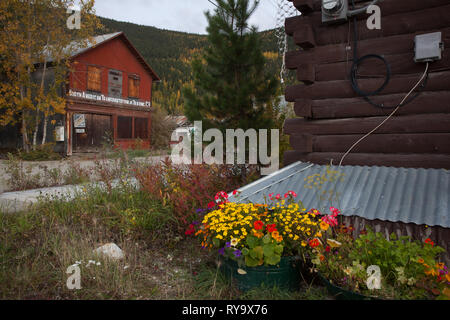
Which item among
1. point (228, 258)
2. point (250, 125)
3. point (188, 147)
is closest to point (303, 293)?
point (228, 258)

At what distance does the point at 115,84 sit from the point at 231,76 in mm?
14887

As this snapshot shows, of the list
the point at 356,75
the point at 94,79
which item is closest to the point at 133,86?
the point at 94,79

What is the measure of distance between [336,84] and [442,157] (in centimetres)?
171

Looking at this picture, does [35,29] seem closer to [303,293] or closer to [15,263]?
[15,263]

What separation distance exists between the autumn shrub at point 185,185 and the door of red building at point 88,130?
45.1ft

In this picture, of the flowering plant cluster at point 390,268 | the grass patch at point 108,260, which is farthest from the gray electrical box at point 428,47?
the grass patch at point 108,260

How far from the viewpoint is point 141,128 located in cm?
2269

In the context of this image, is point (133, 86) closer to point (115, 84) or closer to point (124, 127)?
point (115, 84)

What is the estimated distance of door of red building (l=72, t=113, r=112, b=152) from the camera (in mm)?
18641

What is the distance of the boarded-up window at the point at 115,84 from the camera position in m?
20.3

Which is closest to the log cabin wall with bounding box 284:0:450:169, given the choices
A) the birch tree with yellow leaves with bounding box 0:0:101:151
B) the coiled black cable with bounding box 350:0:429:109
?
the coiled black cable with bounding box 350:0:429:109

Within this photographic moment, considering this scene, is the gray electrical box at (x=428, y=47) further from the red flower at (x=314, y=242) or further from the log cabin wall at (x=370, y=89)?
the red flower at (x=314, y=242)

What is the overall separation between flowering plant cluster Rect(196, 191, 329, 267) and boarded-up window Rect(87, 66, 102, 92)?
58.6ft

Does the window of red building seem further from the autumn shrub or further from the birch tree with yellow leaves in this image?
the autumn shrub
